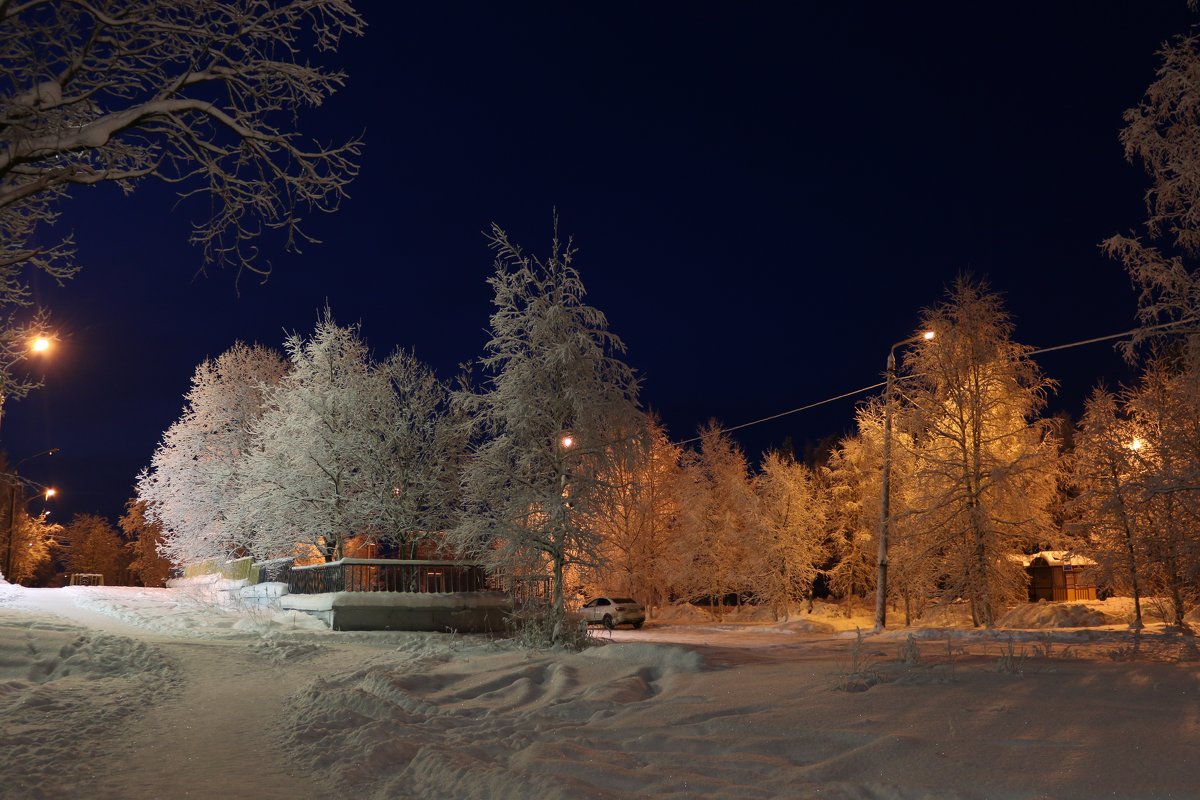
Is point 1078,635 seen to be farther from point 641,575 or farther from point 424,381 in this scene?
point 641,575

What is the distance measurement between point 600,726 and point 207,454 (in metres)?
38.4

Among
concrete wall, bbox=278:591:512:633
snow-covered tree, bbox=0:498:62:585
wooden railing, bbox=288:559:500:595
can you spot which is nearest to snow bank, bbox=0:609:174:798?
concrete wall, bbox=278:591:512:633

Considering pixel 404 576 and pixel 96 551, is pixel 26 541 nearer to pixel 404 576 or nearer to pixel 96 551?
pixel 96 551

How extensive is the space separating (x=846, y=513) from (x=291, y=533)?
92.0ft

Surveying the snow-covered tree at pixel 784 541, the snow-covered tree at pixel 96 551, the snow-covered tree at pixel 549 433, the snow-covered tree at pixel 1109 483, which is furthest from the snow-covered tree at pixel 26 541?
the snow-covered tree at pixel 1109 483

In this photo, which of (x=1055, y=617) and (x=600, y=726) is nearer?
(x=600, y=726)

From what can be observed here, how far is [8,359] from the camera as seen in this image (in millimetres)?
11453

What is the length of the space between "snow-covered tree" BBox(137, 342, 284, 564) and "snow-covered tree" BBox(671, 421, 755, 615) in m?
22.0

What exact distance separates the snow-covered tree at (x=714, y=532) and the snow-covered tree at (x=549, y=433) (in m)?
25.5

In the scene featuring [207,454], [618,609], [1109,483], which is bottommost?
[618,609]

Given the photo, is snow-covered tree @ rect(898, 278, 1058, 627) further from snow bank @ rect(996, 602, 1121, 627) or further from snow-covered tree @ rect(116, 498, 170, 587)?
snow-covered tree @ rect(116, 498, 170, 587)

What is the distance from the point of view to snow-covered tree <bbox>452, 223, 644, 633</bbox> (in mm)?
18094

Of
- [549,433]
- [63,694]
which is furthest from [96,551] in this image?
[63,694]

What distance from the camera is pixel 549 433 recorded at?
18.6 m
